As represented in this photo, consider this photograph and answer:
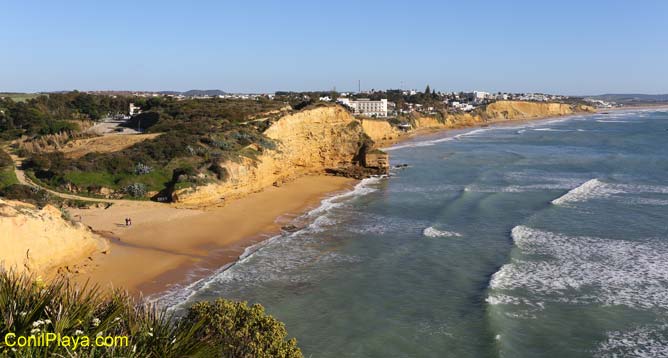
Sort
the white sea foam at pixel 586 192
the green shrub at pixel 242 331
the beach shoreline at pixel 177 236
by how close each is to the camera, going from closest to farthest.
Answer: the green shrub at pixel 242 331
the beach shoreline at pixel 177 236
the white sea foam at pixel 586 192

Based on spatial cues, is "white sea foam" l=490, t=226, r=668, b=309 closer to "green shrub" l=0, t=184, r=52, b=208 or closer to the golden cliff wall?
"green shrub" l=0, t=184, r=52, b=208

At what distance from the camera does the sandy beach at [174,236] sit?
19453 millimetres

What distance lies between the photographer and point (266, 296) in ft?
58.5

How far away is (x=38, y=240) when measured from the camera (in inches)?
712

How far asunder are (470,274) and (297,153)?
24.7 m

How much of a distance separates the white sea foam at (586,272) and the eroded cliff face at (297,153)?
16540 millimetres

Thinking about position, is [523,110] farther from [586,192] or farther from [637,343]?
[637,343]

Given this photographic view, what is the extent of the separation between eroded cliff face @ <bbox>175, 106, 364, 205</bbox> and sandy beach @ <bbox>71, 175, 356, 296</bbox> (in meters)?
1.29

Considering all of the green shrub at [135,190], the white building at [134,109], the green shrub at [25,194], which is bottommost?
the green shrub at [135,190]

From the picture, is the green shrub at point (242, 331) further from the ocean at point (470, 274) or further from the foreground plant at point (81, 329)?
the ocean at point (470, 274)

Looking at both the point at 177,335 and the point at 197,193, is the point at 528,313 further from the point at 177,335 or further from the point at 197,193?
the point at 197,193

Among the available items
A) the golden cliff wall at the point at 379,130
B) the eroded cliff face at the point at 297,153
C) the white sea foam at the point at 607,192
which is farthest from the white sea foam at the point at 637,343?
the golden cliff wall at the point at 379,130

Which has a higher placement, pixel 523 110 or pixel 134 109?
pixel 134 109

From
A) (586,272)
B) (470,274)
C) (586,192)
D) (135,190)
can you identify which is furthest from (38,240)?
(586,192)
